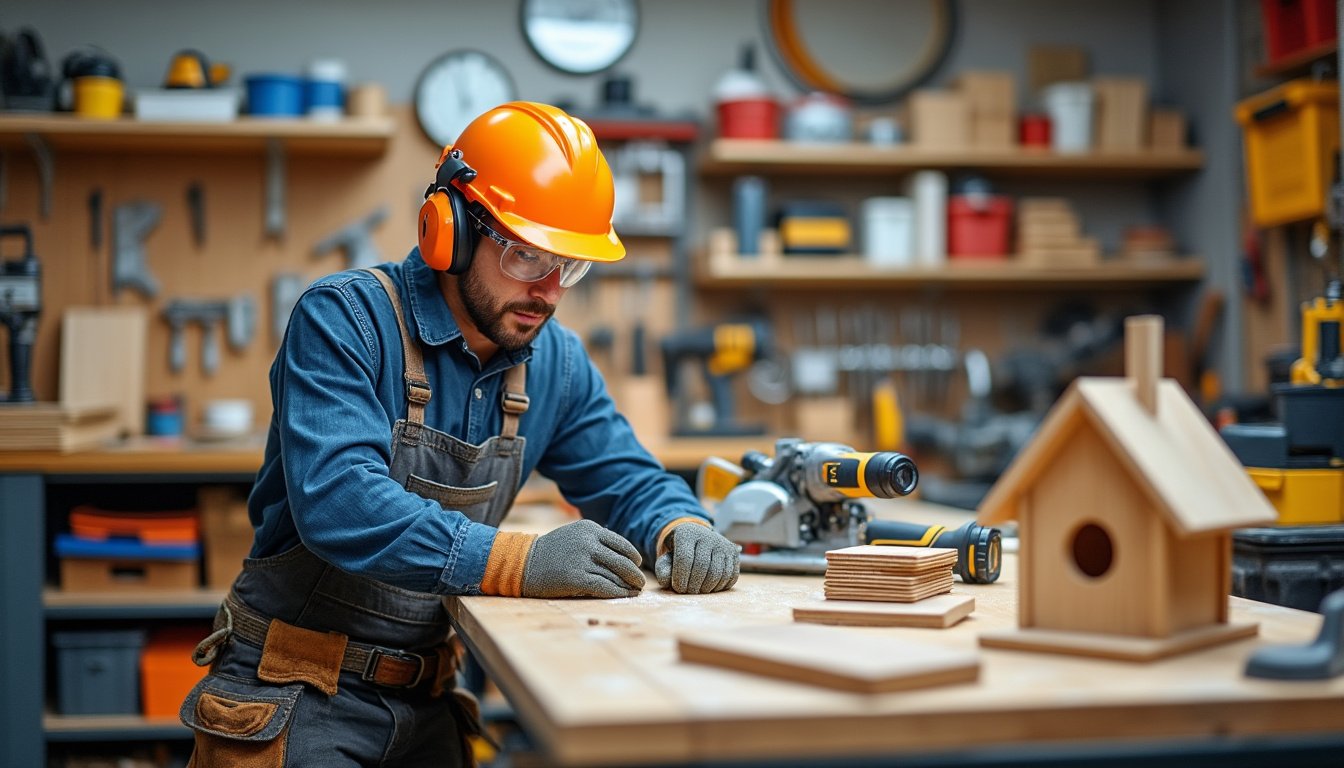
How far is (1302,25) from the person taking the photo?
3.91 m

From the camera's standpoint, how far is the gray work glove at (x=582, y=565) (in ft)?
5.53

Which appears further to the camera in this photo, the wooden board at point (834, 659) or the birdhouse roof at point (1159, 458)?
the birdhouse roof at point (1159, 458)

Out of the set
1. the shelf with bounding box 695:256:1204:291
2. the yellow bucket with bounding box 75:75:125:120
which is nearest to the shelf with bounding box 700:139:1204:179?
the shelf with bounding box 695:256:1204:291

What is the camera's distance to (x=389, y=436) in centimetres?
179

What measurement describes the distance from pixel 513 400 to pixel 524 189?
1.21 feet

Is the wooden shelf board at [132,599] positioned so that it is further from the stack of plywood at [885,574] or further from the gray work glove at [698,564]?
the stack of plywood at [885,574]

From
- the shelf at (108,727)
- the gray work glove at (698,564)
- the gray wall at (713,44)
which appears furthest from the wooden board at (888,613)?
the gray wall at (713,44)

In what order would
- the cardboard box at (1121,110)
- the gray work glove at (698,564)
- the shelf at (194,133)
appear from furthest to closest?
the cardboard box at (1121,110) → the shelf at (194,133) → the gray work glove at (698,564)

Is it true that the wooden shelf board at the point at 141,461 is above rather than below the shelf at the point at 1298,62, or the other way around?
below

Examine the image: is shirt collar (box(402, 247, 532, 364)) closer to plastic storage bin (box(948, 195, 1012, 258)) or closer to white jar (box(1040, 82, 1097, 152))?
plastic storage bin (box(948, 195, 1012, 258))

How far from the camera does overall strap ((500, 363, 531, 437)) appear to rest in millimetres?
2066

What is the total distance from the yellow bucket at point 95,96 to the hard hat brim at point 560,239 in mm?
2741

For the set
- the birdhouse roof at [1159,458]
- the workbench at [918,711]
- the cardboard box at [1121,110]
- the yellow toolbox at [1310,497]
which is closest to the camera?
the workbench at [918,711]

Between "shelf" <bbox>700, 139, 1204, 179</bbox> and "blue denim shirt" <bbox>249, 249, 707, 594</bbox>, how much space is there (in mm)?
2284
